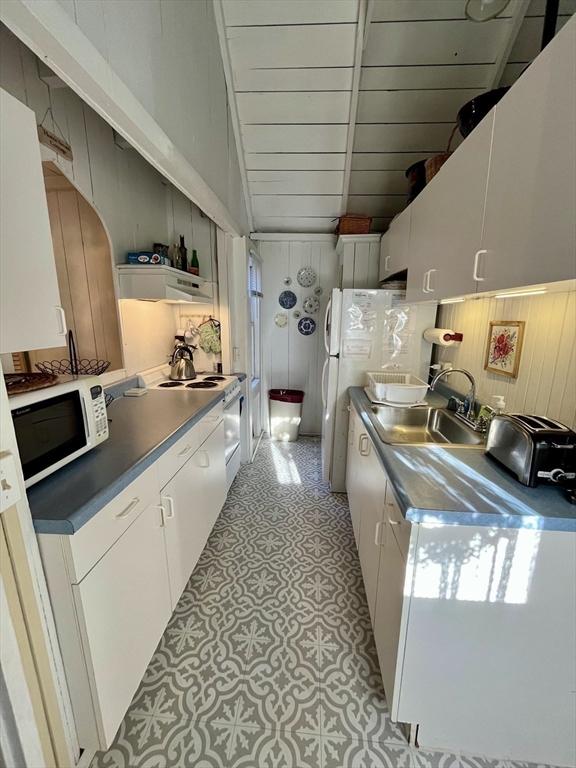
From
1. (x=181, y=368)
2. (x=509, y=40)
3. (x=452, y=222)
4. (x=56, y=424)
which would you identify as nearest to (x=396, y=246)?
(x=452, y=222)

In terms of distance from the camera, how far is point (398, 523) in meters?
1.07

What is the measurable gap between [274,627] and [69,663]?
35.7 inches

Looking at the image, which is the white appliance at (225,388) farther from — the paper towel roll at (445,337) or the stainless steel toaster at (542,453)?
the stainless steel toaster at (542,453)

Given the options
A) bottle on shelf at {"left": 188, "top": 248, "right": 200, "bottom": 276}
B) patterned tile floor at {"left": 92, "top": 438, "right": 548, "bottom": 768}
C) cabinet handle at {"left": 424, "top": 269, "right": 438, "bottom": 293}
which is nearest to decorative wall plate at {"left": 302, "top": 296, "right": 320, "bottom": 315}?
bottle on shelf at {"left": 188, "top": 248, "right": 200, "bottom": 276}

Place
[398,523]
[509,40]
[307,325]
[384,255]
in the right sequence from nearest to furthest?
[398,523] < [509,40] < [384,255] < [307,325]

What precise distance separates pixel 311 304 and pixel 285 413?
4.05ft

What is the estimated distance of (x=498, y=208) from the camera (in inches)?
39.8

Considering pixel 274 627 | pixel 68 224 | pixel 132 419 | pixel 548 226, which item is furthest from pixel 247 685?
pixel 68 224

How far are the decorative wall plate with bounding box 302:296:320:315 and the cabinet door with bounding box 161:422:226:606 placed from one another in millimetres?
1848

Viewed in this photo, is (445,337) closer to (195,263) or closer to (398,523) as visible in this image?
(398,523)

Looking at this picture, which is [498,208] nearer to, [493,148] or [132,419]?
[493,148]

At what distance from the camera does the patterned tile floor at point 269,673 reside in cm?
110

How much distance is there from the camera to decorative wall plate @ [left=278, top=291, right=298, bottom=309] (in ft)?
11.4

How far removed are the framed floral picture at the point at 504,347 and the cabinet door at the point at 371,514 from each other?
2.44 feet
